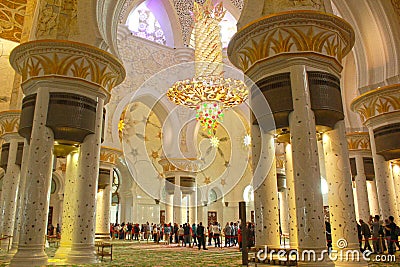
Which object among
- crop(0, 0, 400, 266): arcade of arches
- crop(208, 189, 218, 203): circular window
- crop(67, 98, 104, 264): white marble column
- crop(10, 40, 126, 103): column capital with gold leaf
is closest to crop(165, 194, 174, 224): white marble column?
crop(208, 189, 218, 203): circular window

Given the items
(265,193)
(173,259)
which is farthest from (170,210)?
(265,193)

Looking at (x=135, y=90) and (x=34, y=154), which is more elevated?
(x=135, y=90)

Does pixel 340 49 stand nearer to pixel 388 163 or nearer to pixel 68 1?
pixel 388 163

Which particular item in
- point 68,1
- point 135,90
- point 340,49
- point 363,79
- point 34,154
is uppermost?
point 135,90

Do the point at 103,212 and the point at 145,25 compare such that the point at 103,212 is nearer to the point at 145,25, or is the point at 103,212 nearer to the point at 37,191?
the point at 37,191

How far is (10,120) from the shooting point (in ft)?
27.8

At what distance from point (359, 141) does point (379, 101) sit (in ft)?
10.3

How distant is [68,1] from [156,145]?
13854 mm

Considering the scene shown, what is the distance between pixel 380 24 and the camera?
6859 mm

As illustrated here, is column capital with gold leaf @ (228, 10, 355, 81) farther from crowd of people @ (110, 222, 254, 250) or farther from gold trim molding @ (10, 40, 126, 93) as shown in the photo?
crowd of people @ (110, 222, 254, 250)

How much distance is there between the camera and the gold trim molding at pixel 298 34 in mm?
4484

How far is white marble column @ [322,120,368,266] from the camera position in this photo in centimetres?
435

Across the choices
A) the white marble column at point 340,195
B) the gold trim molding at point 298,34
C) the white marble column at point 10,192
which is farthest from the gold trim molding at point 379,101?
the white marble column at point 10,192

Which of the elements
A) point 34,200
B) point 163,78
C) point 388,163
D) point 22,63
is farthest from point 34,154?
point 163,78
